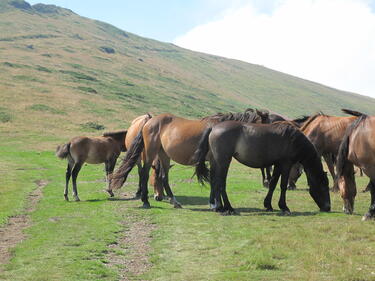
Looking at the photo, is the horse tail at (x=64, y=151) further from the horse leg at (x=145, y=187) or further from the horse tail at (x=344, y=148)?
the horse tail at (x=344, y=148)

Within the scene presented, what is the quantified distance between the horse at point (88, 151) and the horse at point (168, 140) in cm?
259

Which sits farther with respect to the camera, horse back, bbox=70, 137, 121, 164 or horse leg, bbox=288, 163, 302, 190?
horse leg, bbox=288, 163, 302, 190

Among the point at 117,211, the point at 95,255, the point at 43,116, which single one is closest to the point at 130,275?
the point at 95,255

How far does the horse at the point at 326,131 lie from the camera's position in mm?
17188

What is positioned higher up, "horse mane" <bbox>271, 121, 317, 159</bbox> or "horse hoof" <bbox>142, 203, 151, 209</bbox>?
"horse mane" <bbox>271, 121, 317, 159</bbox>

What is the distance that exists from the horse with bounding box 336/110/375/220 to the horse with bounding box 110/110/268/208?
344 centimetres

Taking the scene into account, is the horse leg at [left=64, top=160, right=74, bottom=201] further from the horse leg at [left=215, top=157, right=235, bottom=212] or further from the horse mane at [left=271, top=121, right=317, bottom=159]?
the horse mane at [left=271, top=121, right=317, bottom=159]

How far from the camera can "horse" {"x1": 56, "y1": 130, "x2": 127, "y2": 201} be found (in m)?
17.6

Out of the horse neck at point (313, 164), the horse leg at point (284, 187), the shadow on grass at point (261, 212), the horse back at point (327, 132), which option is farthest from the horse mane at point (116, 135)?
the horse neck at point (313, 164)

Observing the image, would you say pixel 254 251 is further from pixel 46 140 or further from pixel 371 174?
pixel 46 140

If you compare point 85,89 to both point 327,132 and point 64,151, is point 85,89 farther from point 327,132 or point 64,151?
point 327,132

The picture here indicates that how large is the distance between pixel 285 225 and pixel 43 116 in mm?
58394

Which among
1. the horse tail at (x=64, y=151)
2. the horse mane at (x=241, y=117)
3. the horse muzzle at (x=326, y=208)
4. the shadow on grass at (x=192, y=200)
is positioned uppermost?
the horse mane at (x=241, y=117)

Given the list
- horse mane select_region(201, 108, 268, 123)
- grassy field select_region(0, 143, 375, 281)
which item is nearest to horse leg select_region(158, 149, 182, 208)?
grassy field select_region(0, 143, 375, 281)
